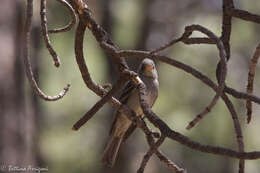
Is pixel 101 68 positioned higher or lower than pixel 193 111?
higher

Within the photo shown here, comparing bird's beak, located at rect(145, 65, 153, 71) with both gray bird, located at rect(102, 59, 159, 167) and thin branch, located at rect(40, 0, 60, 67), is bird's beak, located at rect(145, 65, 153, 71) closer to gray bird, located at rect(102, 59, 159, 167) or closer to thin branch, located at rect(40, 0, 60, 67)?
gray bird, located at rect(102, 59, 159, 167)

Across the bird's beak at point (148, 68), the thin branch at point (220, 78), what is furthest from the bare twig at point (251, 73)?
the bird's beak at point (148, 68)

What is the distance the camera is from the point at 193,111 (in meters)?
9.92

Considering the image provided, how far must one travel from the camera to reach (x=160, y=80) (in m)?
10.6

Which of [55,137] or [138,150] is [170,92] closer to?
[138,150]

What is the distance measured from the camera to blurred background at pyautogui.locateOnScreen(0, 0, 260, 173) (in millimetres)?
9719

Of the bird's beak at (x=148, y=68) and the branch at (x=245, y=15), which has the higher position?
the branch at (x=245, y=15)

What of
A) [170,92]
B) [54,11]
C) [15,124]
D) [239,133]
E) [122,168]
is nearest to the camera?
[239,133]

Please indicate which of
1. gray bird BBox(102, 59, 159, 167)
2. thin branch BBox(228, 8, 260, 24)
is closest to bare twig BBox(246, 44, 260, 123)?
thin branch BBox(228, 8, 260, 24)

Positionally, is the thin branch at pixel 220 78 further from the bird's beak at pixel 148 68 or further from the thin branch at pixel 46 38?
the bird's beak at pixel 148 68

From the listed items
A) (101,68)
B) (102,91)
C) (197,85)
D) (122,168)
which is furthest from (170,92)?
(102,91)

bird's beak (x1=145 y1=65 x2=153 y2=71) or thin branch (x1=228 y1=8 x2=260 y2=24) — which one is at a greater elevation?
thin branch (x1=228 y1=8 x2=260 y2=24)

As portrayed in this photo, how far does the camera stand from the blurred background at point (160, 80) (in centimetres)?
972

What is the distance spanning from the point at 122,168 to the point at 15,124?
430 cm
